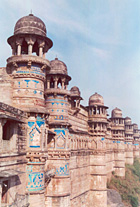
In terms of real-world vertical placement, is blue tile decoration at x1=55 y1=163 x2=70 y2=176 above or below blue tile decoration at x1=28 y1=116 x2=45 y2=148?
below

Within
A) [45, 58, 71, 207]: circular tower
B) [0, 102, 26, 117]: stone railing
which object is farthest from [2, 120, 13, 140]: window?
[45, 58, 71, 207]: circular tower

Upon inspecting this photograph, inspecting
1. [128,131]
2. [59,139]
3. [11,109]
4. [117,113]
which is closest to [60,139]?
[59,139]

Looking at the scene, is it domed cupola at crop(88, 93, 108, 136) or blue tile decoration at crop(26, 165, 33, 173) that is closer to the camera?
blue tile decoration at crop(26, 165, 33, 173)

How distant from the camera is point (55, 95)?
67.2ft

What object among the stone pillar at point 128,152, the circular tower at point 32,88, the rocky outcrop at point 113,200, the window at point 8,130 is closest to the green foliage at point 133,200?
the rocky outcrop at point 113,200

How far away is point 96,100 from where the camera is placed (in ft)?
103

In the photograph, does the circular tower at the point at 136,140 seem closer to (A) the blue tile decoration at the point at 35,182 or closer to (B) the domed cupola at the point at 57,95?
(B) the domed cupola at the point at 57,95

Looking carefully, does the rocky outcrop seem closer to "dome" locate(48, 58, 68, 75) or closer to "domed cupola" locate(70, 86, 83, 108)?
"domed cupola" locate(70, 86, 83, 108)

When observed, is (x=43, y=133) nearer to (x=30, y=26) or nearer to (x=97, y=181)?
(x=30, y=26)

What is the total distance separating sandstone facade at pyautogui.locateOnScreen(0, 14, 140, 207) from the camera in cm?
1287

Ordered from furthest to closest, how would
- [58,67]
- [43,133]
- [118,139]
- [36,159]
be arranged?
[118,139]
[58,67]
[43,133]
[36,159]

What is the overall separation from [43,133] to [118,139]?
3071 centimetres

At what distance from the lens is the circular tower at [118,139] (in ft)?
142

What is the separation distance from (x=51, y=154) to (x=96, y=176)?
38.9 ft
